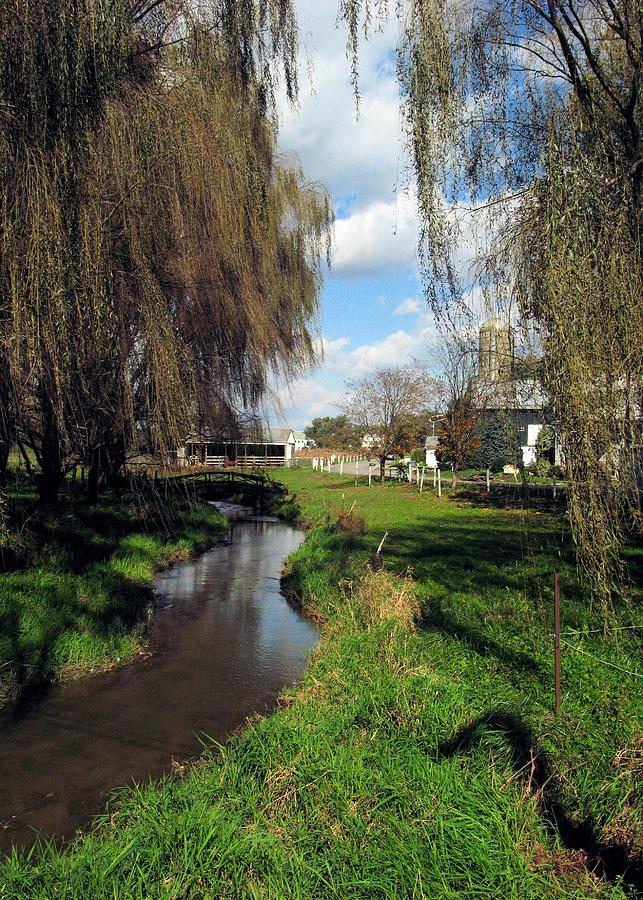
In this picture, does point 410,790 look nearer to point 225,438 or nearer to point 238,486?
point 225,438

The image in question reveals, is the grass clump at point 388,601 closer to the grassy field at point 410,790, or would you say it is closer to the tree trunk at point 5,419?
the grassy field at point 410,790

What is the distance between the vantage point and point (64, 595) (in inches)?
313

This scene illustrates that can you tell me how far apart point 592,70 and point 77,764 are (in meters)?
6.70

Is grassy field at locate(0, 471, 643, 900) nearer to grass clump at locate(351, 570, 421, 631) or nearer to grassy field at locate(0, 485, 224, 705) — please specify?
grass clump at locate(351, 570, 421, 631)

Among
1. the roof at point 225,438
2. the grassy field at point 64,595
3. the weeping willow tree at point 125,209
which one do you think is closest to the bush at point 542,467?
the weeping willow tree at point 125,209

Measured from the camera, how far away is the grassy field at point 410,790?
3164 millimetres

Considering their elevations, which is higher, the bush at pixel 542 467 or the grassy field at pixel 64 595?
the bush at pixel 542 467

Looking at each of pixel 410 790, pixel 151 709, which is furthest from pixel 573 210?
pixel 151 709

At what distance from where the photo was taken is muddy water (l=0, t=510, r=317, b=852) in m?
4.89

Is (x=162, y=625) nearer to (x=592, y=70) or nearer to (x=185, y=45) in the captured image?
(x=185, y=45)

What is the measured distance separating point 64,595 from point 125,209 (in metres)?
4.58

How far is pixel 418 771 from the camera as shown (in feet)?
13.0

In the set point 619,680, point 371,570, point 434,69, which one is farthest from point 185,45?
point 619,680

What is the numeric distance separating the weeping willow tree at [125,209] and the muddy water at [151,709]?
2.34 metres
